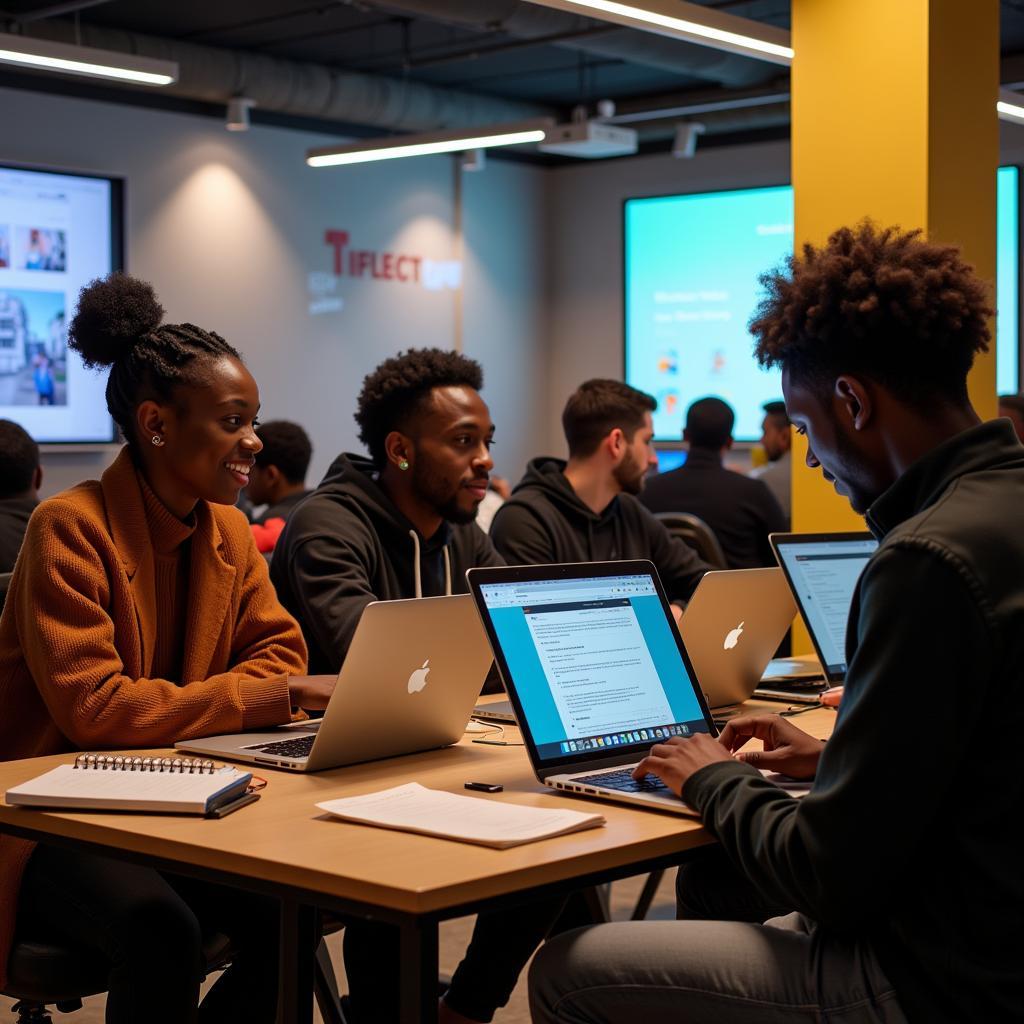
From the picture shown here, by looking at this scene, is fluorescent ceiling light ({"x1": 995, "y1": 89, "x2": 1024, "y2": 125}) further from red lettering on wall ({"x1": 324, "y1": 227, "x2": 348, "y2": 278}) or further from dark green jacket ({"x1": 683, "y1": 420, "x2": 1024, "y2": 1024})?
red lettering on wall ({"x1": 324, "y1": 227, "x2": 348, "y2": 278})

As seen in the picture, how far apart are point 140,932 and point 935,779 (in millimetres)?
1070

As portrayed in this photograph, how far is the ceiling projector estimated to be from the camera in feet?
25.8

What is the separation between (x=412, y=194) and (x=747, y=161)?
217 centimetres

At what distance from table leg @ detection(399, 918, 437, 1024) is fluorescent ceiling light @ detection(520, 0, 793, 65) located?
114 inches

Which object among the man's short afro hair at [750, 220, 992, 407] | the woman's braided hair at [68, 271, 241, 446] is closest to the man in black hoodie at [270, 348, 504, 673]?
the woman's braided hair at [68, 271, 241, 446]

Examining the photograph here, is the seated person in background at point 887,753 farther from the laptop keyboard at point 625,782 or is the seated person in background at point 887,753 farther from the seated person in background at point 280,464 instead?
the seated person in background at point 280,464

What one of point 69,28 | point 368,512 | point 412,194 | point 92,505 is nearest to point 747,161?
point 412,194

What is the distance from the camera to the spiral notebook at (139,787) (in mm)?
1784

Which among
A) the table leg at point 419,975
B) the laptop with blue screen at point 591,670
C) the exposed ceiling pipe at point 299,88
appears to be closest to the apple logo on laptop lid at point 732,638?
the laptop with blue screen at point 591,670

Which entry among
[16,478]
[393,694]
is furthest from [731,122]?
[393,694]

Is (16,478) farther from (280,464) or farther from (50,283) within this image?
(50,283)

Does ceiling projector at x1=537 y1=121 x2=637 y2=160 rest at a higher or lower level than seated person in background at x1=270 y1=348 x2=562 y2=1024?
higher

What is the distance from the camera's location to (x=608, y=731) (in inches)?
80.0

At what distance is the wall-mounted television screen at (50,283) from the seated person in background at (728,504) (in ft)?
11.2
